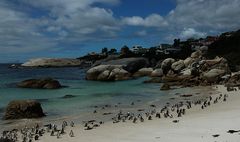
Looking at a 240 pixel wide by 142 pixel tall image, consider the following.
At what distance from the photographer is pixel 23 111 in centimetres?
2831

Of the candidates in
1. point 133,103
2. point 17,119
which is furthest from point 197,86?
point 17,119

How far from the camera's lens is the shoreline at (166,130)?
56.7 ft

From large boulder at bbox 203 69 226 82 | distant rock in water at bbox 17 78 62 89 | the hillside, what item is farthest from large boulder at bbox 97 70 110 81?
the hillside

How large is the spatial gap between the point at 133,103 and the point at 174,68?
30369 mm

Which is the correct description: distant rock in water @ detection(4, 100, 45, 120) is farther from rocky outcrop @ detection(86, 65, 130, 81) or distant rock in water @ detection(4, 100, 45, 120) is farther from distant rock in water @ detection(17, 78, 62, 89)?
rocky outcrop @ detection(86, 65, 130, 81)

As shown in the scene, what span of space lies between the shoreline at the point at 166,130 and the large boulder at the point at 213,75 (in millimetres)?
25471

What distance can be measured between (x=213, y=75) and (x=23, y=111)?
2712 centimetres

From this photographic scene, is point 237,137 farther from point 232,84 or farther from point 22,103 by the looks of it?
point 232,84

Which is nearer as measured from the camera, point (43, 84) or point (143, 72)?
point (43, 84)

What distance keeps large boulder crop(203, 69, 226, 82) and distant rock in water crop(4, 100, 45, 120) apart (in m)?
25.2

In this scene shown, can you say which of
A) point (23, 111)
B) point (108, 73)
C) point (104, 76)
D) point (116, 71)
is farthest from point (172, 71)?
point (23, 111)

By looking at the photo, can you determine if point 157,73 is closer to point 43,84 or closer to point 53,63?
point 43,84

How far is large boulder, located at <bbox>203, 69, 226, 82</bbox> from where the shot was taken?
48.8m

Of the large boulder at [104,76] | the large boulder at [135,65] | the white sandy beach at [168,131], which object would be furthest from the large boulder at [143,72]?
the white sandy beach at [168,131]
